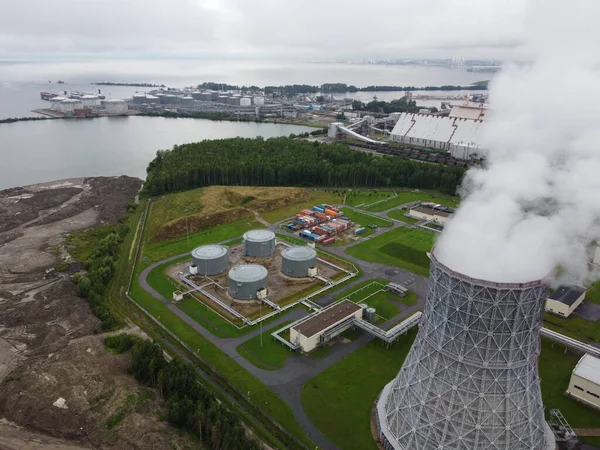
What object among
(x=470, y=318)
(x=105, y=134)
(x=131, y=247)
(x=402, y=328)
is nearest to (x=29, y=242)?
(x=131, y=247)

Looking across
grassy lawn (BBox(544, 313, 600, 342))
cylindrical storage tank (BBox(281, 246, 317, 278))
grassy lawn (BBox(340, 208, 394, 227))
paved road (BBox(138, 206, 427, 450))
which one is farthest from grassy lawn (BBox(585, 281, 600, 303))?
cylindrical storage tank (BBox(281, 246, 317, 278))

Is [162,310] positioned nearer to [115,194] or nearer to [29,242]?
[29,242]

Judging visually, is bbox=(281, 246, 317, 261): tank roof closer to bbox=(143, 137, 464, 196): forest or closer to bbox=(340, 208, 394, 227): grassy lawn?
bbox=(340, 208, 394, 227): grassy lawn

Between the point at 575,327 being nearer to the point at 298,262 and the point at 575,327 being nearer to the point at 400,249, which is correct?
the point at 400,249

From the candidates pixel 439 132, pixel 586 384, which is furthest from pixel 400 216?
pixel 439 132

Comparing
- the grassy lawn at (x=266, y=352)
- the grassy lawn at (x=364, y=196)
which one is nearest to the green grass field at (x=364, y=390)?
the grassy lawn at (x=266, y=352)

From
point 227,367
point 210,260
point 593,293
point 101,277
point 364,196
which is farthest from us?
point 364,196

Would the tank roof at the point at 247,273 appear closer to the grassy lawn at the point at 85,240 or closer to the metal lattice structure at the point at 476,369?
the grassy lawn at the point at 85,240
